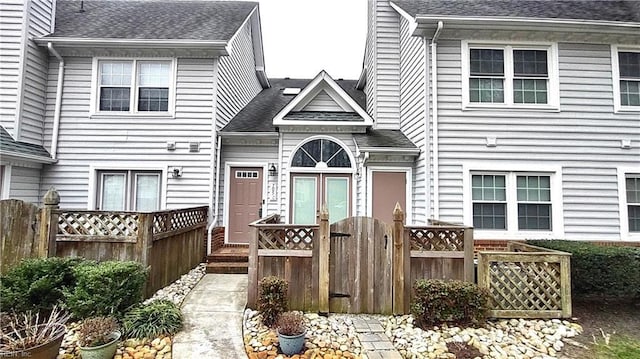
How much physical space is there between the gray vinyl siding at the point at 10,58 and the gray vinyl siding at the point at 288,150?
6.28m

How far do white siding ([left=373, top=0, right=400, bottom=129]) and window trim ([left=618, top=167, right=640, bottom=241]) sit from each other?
5190mm

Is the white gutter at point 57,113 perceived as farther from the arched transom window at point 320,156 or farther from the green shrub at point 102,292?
the arched transom window at point 320,156

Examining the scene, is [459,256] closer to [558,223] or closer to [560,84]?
[558,223]

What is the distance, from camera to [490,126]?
7.48 metres

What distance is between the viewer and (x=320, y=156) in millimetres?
8852

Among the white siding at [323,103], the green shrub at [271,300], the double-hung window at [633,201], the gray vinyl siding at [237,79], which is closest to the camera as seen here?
the green shrub at [271,300]

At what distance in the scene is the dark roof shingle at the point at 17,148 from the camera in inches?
278

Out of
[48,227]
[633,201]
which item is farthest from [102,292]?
[633,201]

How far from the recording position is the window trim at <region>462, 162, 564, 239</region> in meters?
7.32

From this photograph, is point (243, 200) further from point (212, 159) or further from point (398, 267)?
point (398, 267)

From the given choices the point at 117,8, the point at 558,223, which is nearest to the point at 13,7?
the point at 117,8

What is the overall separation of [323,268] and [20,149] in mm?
7433

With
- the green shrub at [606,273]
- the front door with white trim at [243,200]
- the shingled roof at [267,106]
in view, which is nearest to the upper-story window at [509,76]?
the green shrub at [606,273]

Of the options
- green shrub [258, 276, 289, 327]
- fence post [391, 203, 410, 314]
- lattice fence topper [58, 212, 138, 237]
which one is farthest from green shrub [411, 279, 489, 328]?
lattice fence topper [58, 212, 138, 237]
